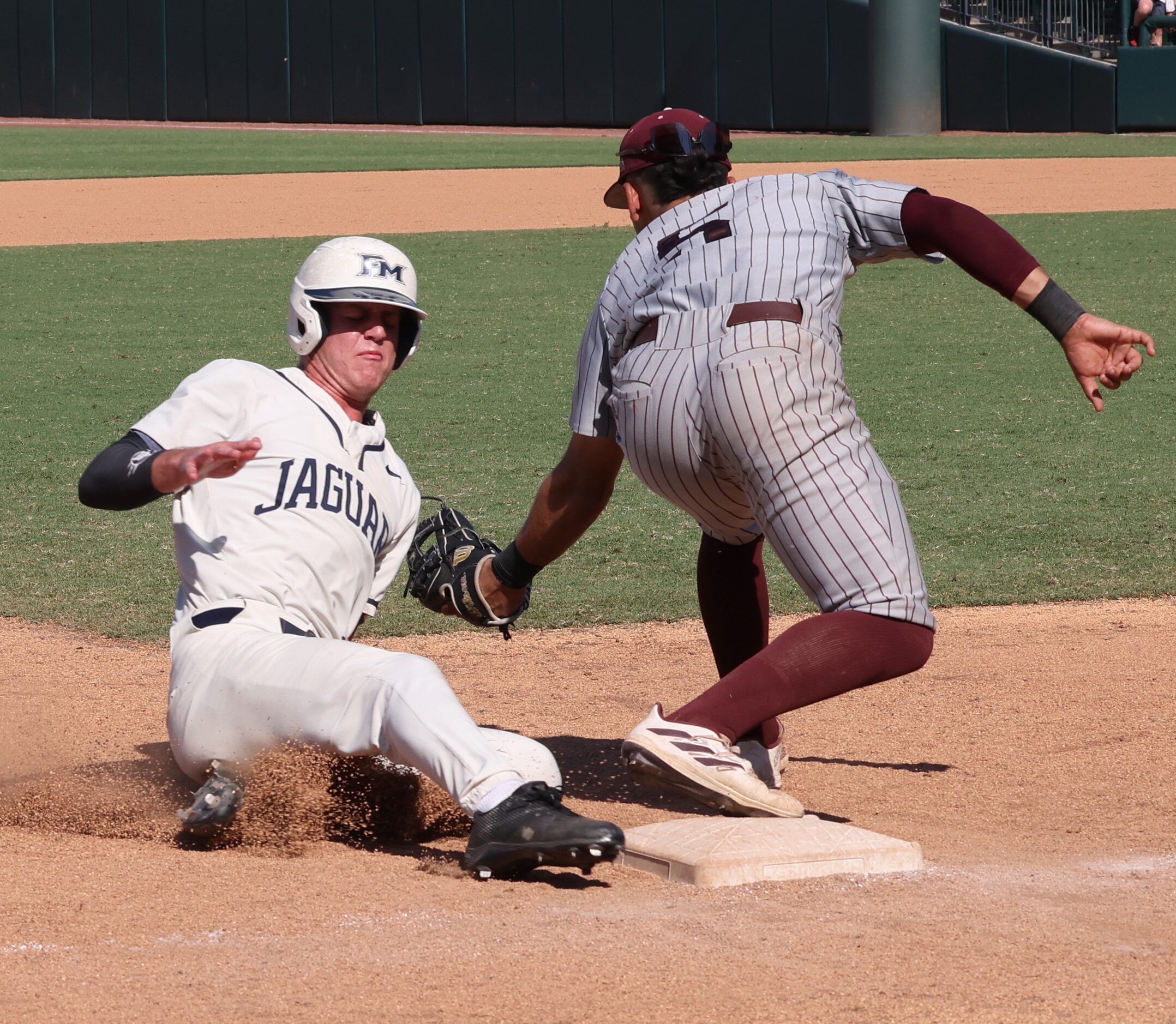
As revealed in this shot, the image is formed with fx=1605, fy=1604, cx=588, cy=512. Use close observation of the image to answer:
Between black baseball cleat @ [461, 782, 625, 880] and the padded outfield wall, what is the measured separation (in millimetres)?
20720

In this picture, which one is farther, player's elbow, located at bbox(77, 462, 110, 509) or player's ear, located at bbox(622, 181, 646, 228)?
player's ear, located at bbox(622, 181, 646, 228)

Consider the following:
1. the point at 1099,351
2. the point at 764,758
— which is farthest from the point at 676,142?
the point at 764,758

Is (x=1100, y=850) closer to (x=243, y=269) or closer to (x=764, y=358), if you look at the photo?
(x=764, y=358)

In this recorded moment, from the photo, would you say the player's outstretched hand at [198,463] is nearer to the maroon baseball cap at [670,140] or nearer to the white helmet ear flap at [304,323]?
the white helmet ear flap at [304,323]

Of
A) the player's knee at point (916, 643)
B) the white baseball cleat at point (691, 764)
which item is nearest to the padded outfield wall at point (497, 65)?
the player's knee at point (916, 643)

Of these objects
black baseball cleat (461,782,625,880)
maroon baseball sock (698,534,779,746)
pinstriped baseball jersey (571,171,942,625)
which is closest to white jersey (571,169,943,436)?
pinstriped baseball jersey (571,171,942,625)

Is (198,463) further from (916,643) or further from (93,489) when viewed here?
(916,643)

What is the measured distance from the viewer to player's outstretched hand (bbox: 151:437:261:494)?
2.66 m

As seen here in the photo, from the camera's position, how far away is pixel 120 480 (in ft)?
9.10

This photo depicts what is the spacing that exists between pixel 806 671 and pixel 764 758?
0.60m

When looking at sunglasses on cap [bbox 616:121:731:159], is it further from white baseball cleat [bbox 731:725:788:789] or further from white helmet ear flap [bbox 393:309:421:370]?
white baseball cleat [bbox 731:725:788:789]

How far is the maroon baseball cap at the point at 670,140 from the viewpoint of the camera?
3.15 metres

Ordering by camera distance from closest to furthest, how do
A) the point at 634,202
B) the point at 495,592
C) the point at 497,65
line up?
the point at 634,202 → the point at 495,592 → the point at 497,65

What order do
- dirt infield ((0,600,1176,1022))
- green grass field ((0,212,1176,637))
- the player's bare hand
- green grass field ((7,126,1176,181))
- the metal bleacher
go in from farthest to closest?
the metal bleacher < green grass field ((7,126,1176,181)) < green grass field ((0,212,1176,637)) < the player's bare hand < dirt infield ((0,600,1176,1022))
